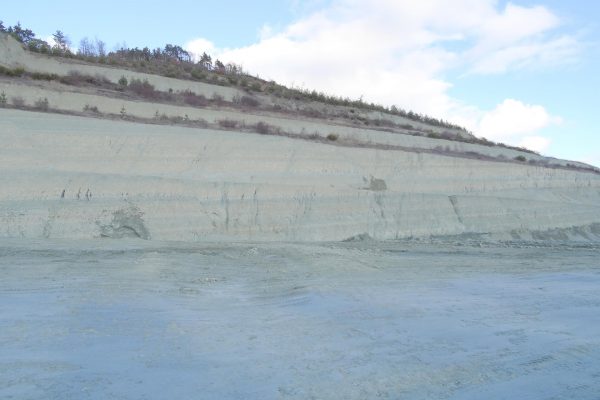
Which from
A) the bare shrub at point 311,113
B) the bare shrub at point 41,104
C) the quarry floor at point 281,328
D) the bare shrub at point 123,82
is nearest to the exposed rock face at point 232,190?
the bare shrub at point 41,104

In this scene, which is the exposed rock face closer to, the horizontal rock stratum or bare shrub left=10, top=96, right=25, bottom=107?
the horizontal rock stratum

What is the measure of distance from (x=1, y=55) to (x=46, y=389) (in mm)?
28539

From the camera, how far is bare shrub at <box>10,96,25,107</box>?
2103 centimetres

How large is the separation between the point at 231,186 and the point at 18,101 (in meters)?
9.81

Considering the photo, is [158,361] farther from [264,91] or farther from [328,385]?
[264,91]

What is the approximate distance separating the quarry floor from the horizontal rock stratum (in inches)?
102

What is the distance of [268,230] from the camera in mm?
17578

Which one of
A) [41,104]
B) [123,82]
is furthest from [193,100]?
[41,104]

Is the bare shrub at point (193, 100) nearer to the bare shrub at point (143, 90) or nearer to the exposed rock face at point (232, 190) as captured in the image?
the bare shrub at point (143, 90)

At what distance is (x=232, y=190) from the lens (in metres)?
18.0

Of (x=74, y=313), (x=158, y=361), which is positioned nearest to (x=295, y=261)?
(x=74, y=313)

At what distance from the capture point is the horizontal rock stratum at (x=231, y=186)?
15.6 m

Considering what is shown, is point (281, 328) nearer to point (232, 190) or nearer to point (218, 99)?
point (232, 190)

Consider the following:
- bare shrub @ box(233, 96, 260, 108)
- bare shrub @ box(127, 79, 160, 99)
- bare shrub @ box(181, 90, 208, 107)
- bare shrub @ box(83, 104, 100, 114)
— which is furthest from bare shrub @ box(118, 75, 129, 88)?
bare shrub @ box(233, 96, 260, 108)
